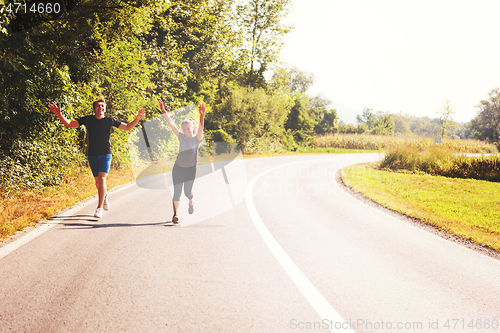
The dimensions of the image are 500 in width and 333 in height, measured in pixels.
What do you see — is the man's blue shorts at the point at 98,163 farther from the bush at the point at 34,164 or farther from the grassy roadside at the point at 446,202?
the grassy roadside at the point at 446,202

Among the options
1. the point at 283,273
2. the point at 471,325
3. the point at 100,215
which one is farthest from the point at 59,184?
the point at 471,325

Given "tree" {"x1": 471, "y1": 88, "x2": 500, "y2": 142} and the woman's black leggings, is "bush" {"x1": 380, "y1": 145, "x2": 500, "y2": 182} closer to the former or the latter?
the woman's black leggings

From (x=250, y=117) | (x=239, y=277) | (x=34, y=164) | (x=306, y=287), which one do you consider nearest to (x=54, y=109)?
(x=34, y=164)

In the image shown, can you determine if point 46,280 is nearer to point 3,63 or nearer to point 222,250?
point 222,250

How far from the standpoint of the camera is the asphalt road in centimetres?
285

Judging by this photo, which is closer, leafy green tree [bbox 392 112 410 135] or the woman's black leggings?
the woman's black leggings

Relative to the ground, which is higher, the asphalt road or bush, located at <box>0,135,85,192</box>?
bush, located at <box>0,135,85,192</box>

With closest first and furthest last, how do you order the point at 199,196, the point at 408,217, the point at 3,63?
the point at 3,63 → the point at 408,217 → the point at 199,196

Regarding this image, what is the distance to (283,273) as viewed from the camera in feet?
12.7

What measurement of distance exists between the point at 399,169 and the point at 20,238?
19098 mm

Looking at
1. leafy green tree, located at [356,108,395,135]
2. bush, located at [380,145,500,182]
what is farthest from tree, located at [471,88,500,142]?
bush, located at [380,145,500,182]

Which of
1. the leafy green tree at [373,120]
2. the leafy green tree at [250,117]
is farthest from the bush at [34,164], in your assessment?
the leafy green tree at [373,120]
